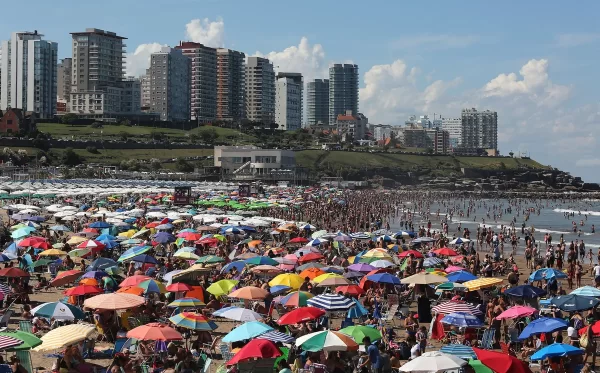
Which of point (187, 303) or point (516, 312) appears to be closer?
point (516, 312)

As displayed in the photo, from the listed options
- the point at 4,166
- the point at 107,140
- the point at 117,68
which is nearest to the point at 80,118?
the point at 107,140

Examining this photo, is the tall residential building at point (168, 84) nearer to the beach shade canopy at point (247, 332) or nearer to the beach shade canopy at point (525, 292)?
the beach shade canopy at point (525, 292)

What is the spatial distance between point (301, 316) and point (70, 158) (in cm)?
9784

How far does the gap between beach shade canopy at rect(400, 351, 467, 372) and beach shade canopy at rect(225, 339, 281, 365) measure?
2.16 metres

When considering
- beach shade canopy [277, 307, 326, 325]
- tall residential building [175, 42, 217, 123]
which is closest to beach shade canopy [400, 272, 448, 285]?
beach shade canopy [277, 307, 326, 325]

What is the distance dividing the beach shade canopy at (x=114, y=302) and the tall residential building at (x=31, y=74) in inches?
5726

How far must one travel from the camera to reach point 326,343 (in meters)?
12.5

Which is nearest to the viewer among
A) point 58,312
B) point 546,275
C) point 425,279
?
point 58,312

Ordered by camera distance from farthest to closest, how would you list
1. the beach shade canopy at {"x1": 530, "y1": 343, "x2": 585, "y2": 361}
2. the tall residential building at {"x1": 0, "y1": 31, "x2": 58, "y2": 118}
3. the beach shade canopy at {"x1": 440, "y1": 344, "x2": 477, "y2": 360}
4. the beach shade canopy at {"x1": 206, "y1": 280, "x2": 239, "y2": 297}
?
the tall residential building at {"x1": 0, "y1": 31, "x2": 58, "y2": 118}, the beach shade canopy at {"x1": 206, "y1": 280, "x2": 239, "y2": 297}, the beach shade canopy at {"x1": 530, "y1": 343, "x2": 585, "y2": 361}, the beach shade canopy at {"x1": 440, "y1": 344, "x2": 477, "y2": 360}

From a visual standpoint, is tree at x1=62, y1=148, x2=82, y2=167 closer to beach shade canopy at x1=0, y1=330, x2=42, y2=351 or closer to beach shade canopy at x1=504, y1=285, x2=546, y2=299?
beach shade canopy at x1=504, y1=285, x2=546, y2=299

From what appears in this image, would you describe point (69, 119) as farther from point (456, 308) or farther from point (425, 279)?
point (456, 308)

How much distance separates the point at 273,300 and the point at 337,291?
1.63 metres

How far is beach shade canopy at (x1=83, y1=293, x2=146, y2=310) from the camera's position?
1489 centimetres

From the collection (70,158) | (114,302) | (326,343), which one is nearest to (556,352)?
(326,343)
